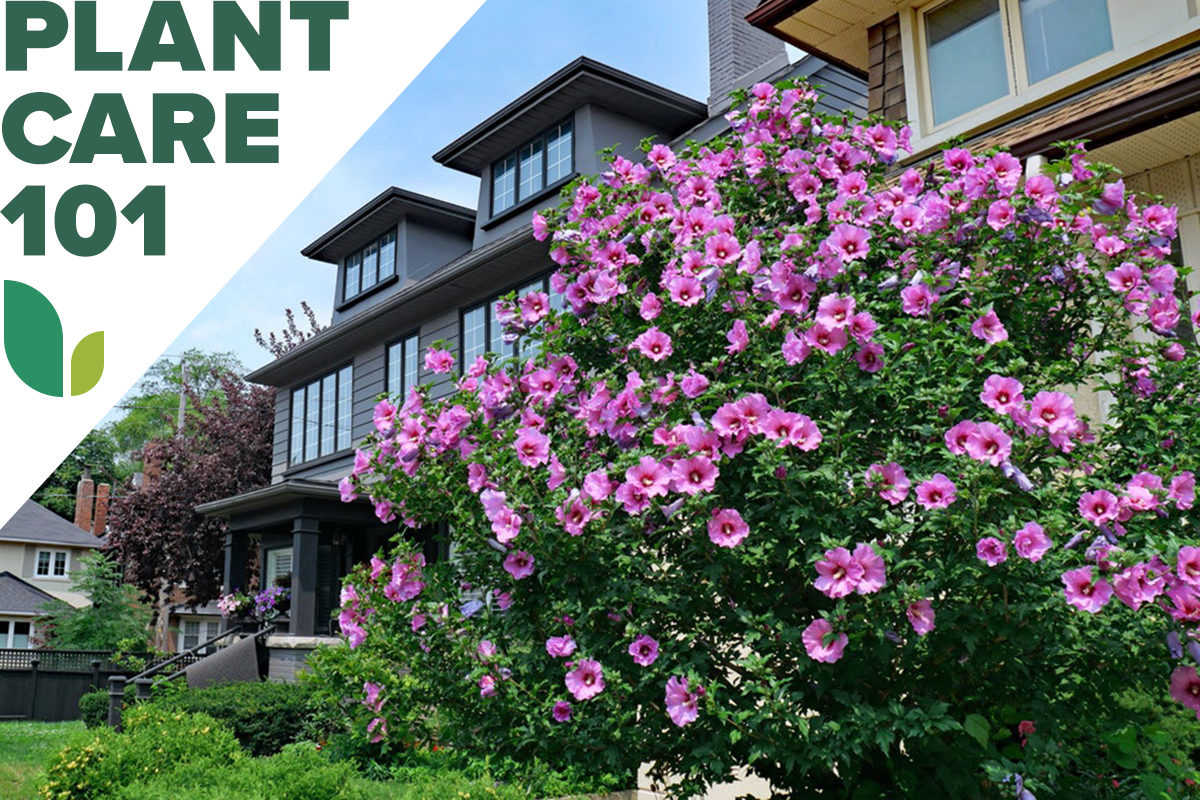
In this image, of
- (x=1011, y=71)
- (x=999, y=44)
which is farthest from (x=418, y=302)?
(x=1011, y=71)

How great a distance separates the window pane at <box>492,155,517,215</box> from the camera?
17859 millimetres

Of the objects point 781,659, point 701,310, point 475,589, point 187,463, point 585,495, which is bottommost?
point 781,659

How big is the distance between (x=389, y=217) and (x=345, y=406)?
388cm

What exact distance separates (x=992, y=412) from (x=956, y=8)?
7642mm

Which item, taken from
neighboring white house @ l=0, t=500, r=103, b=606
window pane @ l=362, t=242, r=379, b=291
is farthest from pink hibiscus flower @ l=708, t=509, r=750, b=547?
neighboring white house @ l=0, t=500, r=103, b=606

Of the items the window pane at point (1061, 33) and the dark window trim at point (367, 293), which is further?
the dark window trim at point (367, 293)

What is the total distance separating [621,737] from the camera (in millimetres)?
4195

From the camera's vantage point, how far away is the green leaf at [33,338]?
29.7 ft

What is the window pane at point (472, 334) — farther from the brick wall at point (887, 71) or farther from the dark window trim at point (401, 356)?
the brick wall at point (887, 71)

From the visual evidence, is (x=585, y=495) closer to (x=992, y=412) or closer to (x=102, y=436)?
(x=992, y=412)

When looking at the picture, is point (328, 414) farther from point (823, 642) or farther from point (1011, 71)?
point (823, 642)

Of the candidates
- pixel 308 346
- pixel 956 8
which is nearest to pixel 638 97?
pixel 956 8

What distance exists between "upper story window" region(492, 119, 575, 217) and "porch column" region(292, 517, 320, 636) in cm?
643

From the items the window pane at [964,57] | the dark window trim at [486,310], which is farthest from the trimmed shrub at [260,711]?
the window pane at [964,57]
